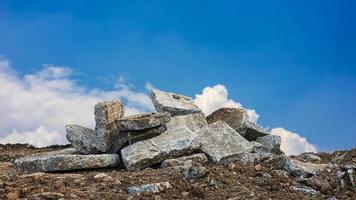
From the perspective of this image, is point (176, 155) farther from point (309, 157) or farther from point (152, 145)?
point (309, 157)

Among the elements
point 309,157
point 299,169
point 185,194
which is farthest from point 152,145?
point 309,157

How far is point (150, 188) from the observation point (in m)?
11.1

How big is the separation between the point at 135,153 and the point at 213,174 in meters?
2.29

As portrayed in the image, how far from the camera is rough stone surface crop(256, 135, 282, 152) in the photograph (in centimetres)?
1563

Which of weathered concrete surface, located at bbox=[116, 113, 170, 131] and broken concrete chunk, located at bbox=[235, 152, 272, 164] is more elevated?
weathered concrete surface, located at bbox=[116, 113, 170, 131]

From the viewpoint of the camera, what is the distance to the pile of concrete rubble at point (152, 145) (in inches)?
530

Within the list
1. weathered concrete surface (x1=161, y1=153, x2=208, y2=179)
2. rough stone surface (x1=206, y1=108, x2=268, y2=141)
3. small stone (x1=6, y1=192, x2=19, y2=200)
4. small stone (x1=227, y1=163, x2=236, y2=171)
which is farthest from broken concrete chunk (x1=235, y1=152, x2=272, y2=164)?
small stone (x1=6, y1=192, x2=19, y2=200)

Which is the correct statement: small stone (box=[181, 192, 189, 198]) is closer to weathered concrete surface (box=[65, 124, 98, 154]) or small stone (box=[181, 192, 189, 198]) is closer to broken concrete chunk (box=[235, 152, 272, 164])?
broken concrete chunk (box=[235, 152, 272, 164])

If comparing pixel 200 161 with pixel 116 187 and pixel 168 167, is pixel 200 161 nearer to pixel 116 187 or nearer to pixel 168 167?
pixel 168 167

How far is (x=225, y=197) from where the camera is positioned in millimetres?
10812

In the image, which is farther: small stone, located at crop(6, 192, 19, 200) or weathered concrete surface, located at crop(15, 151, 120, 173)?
weathered concrete surface, located at crop(15, 151, 120, 173)

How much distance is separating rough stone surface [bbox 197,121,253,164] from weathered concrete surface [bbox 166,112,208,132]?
23cm

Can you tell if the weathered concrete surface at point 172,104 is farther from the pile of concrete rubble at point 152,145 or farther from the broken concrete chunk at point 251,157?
the broken concrete chunk at point 251,157

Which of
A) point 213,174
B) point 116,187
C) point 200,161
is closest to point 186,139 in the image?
point 200,161
